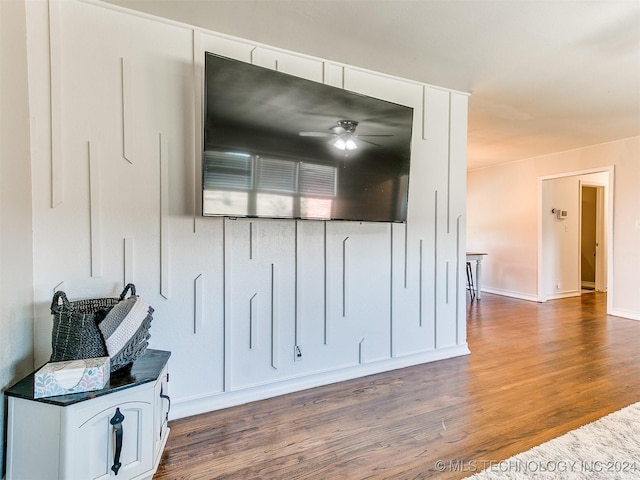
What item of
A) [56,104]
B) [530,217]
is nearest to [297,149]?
[56,104]

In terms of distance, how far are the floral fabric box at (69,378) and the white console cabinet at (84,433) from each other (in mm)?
29

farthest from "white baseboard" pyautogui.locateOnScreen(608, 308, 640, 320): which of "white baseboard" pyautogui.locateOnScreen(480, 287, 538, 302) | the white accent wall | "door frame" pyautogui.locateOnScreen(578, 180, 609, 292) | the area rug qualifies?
the white accent wall

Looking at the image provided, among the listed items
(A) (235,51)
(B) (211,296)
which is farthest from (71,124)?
(B) (211,296)

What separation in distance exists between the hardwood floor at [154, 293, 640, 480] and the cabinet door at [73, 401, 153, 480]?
195mm

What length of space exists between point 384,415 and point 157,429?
1.31 metres

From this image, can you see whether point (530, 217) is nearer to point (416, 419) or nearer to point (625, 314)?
point (625, 314)

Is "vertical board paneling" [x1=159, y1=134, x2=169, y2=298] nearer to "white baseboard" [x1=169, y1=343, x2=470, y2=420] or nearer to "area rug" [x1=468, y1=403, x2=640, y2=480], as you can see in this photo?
"white baseboard" [x1=169, y1=343, x2=470, y2=420]

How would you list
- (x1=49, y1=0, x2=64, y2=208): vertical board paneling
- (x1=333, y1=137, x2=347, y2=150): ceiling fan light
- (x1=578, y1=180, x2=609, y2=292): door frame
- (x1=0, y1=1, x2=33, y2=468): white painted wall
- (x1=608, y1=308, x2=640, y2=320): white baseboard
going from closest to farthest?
(x1=0, y1=1, x2=33, y2=468): white painted wall → (x1=49, y1=0, x2=64, y2=208): vertical board paneling → (x1=333, y1=137, x2=347, y2=150): ceiling fan light → (x1=608, y1=308, x2=640, y2=320): white baseboard → (x1=578, y1=180, x2=609, y2=292): door frame

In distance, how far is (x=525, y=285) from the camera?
593cm

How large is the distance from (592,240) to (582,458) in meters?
7.15

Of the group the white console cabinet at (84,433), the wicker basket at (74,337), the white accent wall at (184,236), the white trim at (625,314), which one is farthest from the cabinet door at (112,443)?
the white trim at (625,314)

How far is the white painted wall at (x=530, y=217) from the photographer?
4.62m

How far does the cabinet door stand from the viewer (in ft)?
4.49

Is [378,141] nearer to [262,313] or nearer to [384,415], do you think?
[262,313]
